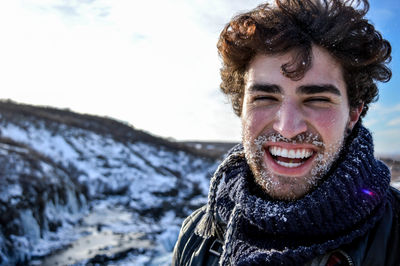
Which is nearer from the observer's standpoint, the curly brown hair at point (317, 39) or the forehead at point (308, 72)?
the forehead at point (308, 72)

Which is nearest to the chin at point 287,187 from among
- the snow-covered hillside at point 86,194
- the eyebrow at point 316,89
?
the eyebrow at point 316,89

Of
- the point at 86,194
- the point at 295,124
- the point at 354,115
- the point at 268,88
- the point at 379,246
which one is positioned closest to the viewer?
the point at 379,246

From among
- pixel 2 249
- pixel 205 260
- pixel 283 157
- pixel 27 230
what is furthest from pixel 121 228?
pixel 283 157

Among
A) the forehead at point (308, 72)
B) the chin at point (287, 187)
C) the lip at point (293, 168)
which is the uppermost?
the forehead at point (308, 72)

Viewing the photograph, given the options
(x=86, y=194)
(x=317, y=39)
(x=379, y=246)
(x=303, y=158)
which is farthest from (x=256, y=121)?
(x=86, y=194)

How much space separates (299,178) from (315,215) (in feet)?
0.78

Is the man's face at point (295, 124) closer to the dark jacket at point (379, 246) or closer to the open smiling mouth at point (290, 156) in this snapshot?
the open smiling mouth at point (290, 156)

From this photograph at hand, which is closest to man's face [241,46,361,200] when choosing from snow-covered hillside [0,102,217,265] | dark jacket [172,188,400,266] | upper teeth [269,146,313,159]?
upper teeth [269,146,313,159]

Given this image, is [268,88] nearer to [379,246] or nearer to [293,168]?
[293,168]

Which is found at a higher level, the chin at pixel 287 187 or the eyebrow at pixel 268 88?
the eyebrow at pixel 268 88

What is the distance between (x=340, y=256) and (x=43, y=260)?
A: 20.1 feet

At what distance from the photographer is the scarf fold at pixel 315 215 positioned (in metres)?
1.60

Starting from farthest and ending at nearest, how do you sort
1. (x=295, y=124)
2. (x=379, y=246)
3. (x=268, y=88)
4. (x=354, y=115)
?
(x=354, y=115)
(x=268, y=88)
(x=295, y=124)
(x=379, y=246)

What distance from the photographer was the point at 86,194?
1113 cm
